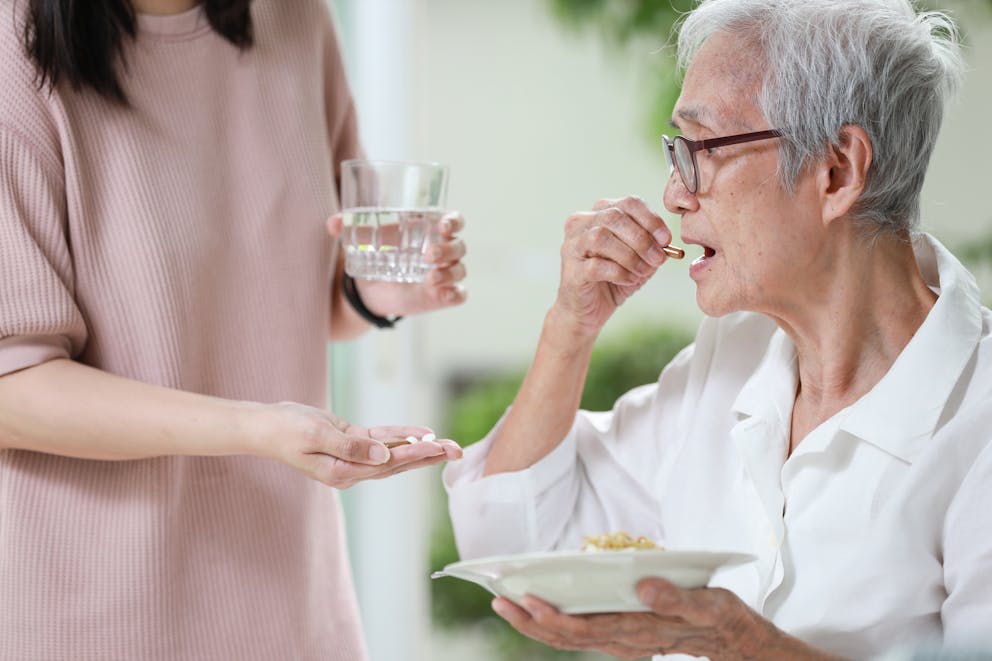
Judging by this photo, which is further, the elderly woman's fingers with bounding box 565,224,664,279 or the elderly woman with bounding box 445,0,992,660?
the elderly woman's fingers with bounding box 565,224,664,279

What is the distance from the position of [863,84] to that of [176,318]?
1.03m

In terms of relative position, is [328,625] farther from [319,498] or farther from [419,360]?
[419,360]

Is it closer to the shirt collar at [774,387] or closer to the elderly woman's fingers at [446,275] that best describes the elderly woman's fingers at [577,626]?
the shirt collar at [774,387]

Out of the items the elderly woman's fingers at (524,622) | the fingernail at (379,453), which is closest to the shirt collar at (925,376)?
the elderly woman's fingers at (524,622)

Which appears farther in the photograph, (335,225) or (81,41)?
(335,225)

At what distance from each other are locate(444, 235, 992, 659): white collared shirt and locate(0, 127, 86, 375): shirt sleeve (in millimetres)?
731

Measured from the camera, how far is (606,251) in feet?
5.89

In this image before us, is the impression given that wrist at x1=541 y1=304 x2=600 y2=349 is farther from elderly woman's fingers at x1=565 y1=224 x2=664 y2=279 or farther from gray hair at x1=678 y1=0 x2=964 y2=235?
gray hair at x1=678 y1=0 x2=964 y2=235

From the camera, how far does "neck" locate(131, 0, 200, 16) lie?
1779 millimetres

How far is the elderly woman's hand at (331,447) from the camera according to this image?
1.49 metres

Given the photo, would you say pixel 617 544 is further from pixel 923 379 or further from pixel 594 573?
pixel 923 379

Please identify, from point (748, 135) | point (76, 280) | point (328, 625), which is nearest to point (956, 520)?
point (748, 135)

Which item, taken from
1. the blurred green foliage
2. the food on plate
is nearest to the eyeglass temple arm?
the food on plate

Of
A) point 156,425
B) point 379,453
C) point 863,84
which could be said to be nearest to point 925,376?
point 863,84
